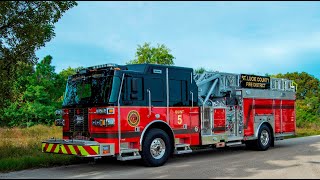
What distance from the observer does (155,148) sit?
10.9m

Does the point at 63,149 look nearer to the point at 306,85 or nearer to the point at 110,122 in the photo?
the point at 110,122

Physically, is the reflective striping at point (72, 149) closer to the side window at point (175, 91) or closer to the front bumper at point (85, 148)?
the front bumper at point (85, 148)

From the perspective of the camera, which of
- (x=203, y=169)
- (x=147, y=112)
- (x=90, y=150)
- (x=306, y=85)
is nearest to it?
(x=90, y=150)

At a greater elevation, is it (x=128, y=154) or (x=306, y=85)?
(x=306, y=85)

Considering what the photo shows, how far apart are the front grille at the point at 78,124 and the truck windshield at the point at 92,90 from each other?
22cm

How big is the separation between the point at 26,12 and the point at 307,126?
27.5 m

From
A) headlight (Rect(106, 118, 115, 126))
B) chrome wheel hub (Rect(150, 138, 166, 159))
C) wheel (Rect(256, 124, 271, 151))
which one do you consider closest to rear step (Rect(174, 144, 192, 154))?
chrome wheel hub (Rect(150, 138, 166, 159))

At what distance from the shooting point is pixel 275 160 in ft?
39.6

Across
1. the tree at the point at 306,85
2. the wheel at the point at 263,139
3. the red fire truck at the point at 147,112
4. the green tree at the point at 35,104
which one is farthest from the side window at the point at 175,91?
the tree at the point at 306,85

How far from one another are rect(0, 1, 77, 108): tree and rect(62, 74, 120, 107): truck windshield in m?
1.64

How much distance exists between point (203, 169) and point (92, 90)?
12.2 feet

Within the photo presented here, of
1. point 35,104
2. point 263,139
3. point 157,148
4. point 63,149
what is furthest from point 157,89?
point 35,104

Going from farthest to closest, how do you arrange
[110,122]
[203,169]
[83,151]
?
[203,169] < [110,122] < [83,151]

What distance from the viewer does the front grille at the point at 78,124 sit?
10711mm
